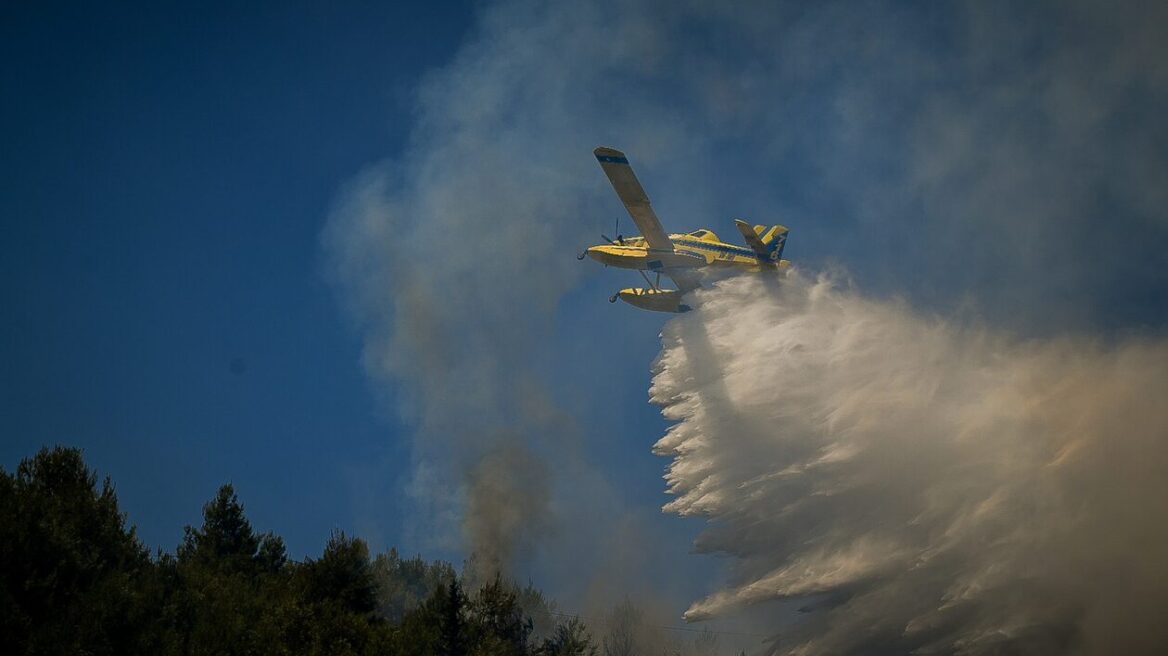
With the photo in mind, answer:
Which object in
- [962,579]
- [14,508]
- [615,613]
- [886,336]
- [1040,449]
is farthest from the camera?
[615,613]

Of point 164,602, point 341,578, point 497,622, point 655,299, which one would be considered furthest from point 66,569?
point 655,299

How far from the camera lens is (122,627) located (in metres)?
35.6

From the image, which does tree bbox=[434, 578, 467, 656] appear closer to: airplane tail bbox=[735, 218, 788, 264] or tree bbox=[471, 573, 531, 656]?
tree bbox=[471, 573, 531, 656]

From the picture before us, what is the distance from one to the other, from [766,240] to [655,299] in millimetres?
7125

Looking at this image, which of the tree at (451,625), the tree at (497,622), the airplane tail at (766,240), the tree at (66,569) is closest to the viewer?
the tree at (66,569)

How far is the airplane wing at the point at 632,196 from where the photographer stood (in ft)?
184

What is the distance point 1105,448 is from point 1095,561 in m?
5.03

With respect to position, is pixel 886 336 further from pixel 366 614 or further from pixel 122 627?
pixel 122 627

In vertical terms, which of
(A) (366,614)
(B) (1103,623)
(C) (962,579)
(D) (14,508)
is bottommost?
(B) (1103,623)

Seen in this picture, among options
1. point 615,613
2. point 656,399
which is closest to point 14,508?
point 656,399

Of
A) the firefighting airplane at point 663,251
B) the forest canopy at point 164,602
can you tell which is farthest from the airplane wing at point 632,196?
the forest canopy at point 164,602

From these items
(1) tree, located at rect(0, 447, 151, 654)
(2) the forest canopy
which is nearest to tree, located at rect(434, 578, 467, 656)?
(2) the forest canopy

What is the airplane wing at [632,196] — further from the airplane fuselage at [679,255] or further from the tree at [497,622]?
the tree at [497,622]

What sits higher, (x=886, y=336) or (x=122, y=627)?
(x=886, y=336)
